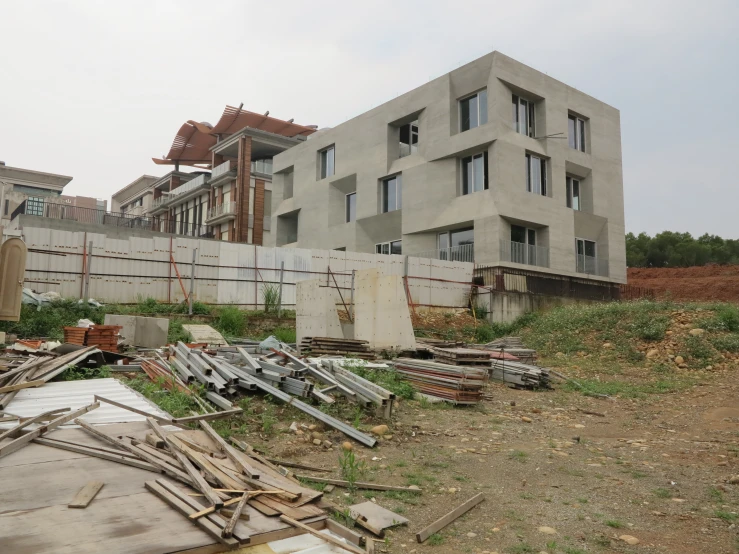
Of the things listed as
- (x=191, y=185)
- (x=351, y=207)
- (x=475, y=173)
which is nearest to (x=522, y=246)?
(x=475, y=173)

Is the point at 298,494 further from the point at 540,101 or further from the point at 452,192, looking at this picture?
the point at 540,101

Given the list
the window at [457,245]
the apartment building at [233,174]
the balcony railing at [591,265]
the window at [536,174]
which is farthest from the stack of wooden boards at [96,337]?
the apartment building at [233,174]

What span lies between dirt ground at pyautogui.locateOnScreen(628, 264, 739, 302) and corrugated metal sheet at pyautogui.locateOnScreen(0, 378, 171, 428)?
3169 cm

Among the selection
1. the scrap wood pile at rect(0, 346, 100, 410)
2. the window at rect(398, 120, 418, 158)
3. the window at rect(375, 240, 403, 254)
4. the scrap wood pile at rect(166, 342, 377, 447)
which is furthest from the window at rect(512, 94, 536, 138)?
the scrap wood pile at rect(0, 346, 100, 410)

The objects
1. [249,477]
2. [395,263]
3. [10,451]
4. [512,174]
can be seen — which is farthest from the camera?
[512,174]

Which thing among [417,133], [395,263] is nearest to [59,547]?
[395,263]

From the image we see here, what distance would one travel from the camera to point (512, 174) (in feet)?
77.9

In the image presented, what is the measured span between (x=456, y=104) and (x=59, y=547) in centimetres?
2543

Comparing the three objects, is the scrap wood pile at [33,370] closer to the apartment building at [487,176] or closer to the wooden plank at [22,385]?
the wooden plank at [22,385]

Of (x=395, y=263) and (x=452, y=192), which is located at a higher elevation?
(x=452, y=192)

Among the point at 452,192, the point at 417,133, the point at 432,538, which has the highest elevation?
the point at 417,133

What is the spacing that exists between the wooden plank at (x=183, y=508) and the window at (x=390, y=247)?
23787 millimetres

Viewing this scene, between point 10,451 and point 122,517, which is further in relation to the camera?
point 10,451

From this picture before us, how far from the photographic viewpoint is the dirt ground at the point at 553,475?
4.08 m
